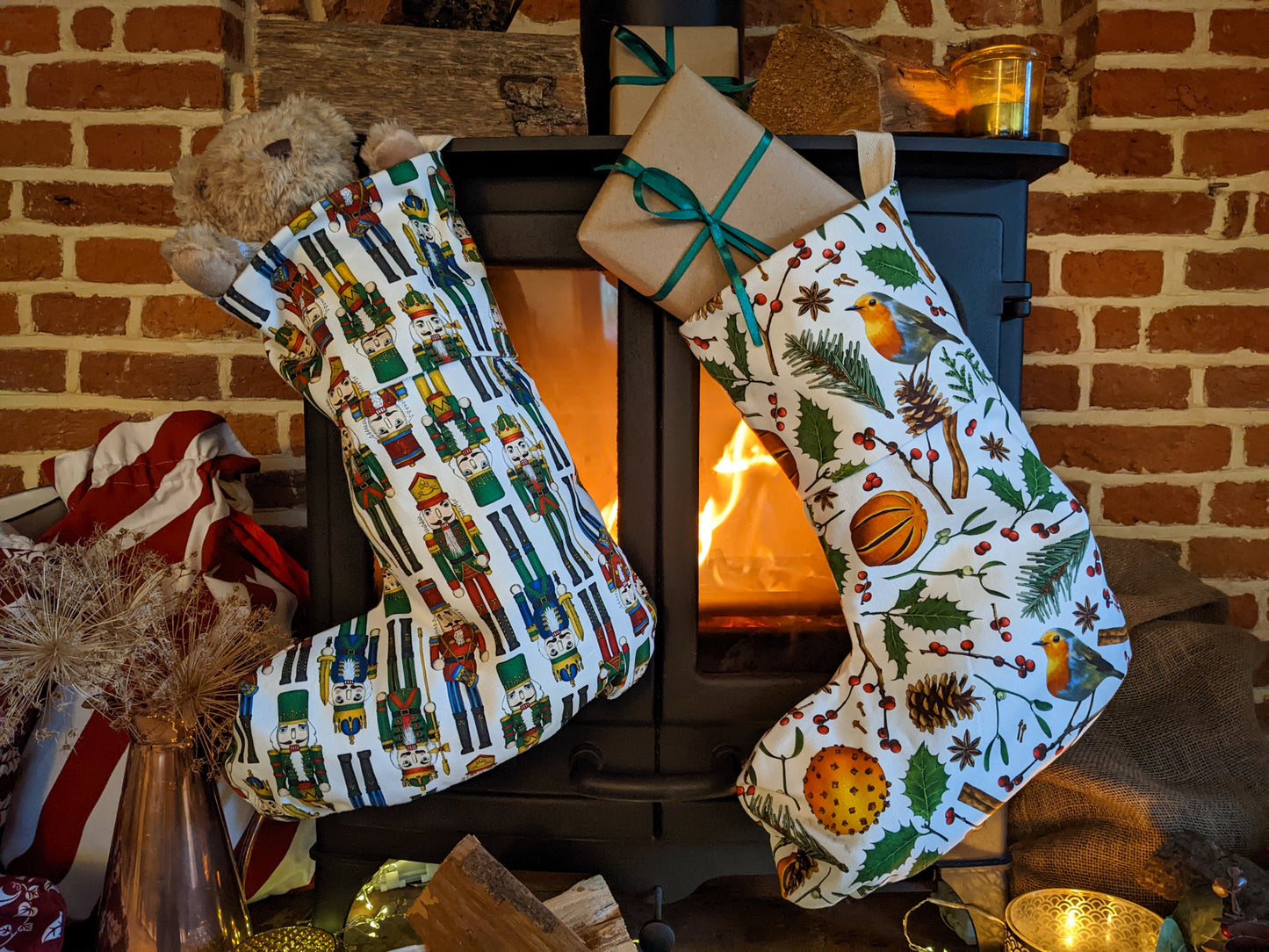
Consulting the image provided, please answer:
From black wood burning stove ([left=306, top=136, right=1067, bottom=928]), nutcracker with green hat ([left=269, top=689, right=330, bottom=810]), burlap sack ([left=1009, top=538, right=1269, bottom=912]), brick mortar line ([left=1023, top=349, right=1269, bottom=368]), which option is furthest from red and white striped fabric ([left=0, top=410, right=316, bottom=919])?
brick mortar line ([left=1023, top=349, right=1269, bottom=368])

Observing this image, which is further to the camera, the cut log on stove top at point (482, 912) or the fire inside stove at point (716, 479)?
the fire inside stove at point (716, 479)

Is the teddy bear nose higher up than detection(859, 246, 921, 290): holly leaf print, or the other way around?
the teddy bear nose

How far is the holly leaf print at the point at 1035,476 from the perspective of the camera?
80 centimetres

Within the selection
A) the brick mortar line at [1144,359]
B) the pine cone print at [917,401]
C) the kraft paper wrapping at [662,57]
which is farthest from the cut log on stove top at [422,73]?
the brick mortar line at [1144,359]

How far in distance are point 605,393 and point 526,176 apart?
232 mm

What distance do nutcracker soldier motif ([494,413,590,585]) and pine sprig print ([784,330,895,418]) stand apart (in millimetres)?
261

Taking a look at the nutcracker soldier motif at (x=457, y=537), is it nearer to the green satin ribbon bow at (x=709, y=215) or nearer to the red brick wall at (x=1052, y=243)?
the green satin ribbon bow at (x=709, y=215)

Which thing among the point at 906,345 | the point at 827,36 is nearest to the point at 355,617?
the point at 906,345

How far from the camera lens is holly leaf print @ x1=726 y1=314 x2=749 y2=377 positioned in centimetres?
80

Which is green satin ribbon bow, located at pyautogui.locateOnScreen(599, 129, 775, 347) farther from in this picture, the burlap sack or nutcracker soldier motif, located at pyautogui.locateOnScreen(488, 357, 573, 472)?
the burlap sack

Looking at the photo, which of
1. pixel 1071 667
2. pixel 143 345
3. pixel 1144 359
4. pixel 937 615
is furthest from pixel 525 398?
pixel 1144 359

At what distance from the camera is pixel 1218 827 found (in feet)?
2.92

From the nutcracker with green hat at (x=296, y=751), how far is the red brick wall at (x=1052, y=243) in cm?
54

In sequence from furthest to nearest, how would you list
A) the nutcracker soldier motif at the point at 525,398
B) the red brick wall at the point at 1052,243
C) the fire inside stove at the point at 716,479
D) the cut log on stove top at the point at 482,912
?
the red brick wall at the point at 1052,243 < the fire inside stove at the point at 716,479 < the nutcracker soldier motif at the point at 525,398 < the cut log on stove top at the point at 482,912
